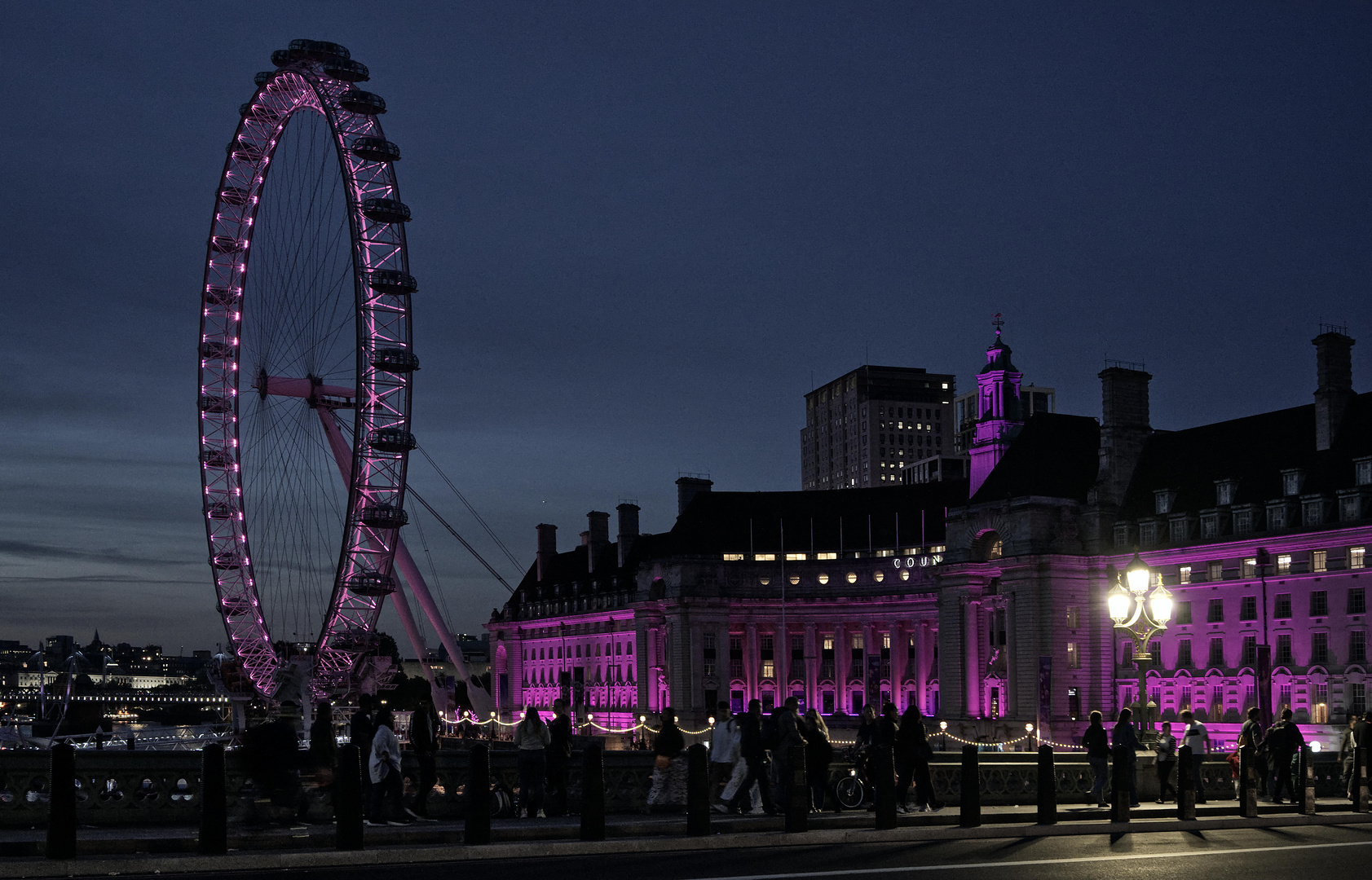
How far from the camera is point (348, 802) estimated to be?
82.0 ft

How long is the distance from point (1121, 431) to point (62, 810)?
4315 inches

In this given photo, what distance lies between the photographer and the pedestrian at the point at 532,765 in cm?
3123

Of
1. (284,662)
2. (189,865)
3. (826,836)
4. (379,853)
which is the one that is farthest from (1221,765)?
(284,662)

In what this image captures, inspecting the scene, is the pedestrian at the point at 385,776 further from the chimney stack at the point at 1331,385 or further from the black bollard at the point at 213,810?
the chimney stack at the point at 1331,385

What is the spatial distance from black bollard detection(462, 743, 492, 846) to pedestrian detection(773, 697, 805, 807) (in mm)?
7180

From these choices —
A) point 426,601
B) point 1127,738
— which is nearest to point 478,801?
point 1127,738

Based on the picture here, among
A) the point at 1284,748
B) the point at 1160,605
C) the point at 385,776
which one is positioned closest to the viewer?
the point at 385,776

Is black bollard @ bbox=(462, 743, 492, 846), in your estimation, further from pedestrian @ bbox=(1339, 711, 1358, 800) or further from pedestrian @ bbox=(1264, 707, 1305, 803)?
pedestrian @ bbox=(1339, 711, 1358, 800)

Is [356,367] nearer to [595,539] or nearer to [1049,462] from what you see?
[1049,462]

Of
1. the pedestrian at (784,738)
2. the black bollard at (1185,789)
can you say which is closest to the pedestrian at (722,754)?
the pedestrian at (784,738)

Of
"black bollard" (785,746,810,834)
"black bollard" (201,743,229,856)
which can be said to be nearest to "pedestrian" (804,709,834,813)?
"black bollard" (785,746,810,834)

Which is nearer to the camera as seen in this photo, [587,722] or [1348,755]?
[1348,755]

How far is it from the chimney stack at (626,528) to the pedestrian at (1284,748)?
150554mm

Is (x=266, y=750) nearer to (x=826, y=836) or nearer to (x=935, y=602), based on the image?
(x=826, y=836)
